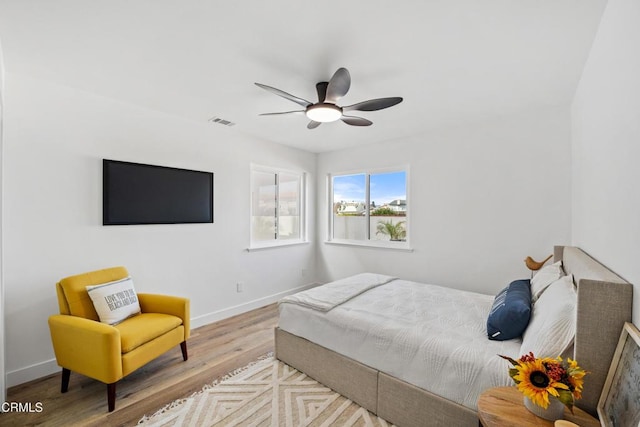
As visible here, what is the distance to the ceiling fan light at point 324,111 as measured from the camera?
2275mm

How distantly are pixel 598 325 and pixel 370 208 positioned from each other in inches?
137

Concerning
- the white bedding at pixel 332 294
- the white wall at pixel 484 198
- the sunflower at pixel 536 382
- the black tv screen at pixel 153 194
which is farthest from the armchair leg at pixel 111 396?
the white wall at pixel 484 198

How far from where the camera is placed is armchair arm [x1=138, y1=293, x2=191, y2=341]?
2.59 metres

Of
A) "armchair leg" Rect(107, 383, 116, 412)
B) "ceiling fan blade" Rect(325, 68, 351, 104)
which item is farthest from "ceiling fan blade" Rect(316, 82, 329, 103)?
"armchair leg" Rect(107, 383, 116, 412)

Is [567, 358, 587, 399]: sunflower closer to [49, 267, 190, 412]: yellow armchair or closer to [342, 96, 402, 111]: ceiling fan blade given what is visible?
[342, 96, 402, 111]: ceiling fan blade

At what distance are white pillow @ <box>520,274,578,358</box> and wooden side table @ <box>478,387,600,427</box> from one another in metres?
0.25

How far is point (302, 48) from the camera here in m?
1.90

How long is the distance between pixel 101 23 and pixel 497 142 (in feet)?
12.2

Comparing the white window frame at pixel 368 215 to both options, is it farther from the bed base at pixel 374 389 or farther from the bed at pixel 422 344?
the bed base at pixel 374 389

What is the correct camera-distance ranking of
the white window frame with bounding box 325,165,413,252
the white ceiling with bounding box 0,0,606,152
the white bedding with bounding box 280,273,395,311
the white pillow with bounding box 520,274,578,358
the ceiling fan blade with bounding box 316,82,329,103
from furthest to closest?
the white window frame with bounding box 325,165,413,252
the white bedding with bounding box 280,273,395,311
the ceiling fan blade with bounding box 316,82,329,103
the white ceiling with bounding box 0,0,606,152
the white pillow with bounding box 520,274,578,358

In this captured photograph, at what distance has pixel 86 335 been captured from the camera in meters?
2.00
